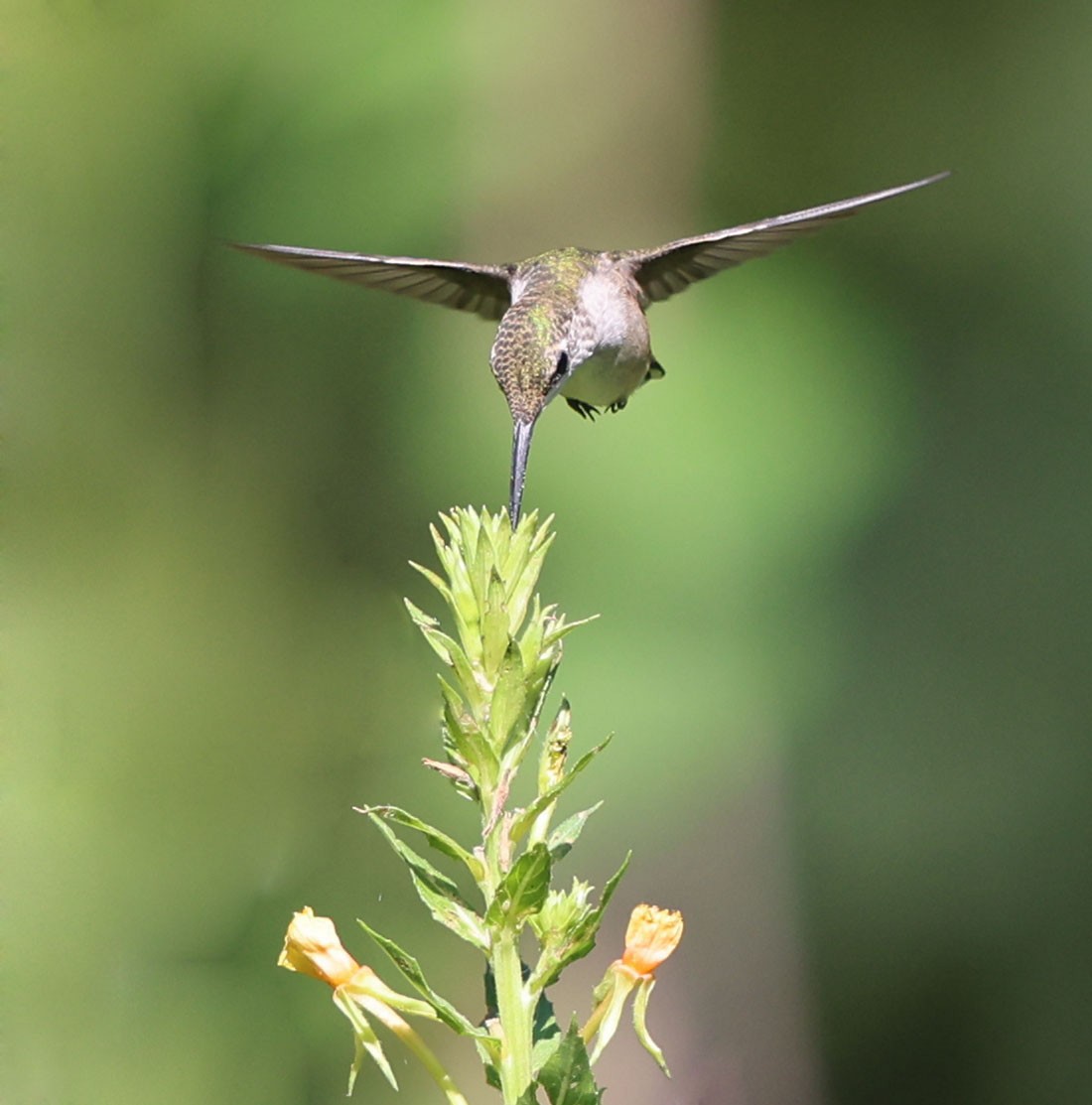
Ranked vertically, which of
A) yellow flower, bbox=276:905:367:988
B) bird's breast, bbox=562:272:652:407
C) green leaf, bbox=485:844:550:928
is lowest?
yellow flower, bbox=276:905:367:988

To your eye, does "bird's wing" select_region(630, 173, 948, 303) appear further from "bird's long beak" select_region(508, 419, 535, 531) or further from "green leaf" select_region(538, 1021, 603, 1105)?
"green leaf" select_region(538, 1021, 603, 1105)

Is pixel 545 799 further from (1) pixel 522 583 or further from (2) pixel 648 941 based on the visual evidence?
(2) pixel 648 941

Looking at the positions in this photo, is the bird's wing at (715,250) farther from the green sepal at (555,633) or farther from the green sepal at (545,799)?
the green sepal at (545,799)

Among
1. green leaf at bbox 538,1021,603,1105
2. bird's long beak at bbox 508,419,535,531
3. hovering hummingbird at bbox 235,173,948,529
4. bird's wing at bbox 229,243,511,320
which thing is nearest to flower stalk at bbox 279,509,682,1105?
green leaf at bbox 538,1021,603,1105

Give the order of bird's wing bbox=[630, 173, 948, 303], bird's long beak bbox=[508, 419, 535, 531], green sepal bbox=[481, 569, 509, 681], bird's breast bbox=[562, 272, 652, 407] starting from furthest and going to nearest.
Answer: bird's breast bbox=[562, 272, 652, 407]
bird's wing bbox=[630, 173, 948, 303]
bird's long beak bbox=[508, 419, 535, 531]
green sepal bbox=[481, 569, 509, 681]

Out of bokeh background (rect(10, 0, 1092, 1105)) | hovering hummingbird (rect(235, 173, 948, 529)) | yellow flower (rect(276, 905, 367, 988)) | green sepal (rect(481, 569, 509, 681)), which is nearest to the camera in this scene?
green sepal (rect(481, 569, 509, 681))

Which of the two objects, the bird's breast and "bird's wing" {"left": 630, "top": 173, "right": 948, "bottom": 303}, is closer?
"bird's wing" {"left": 630, "top": 173, "right": 948, "bottom": 303}

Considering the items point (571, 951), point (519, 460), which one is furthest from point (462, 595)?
point (519, 460)

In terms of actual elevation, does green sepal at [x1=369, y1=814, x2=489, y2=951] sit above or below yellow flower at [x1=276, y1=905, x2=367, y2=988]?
above
